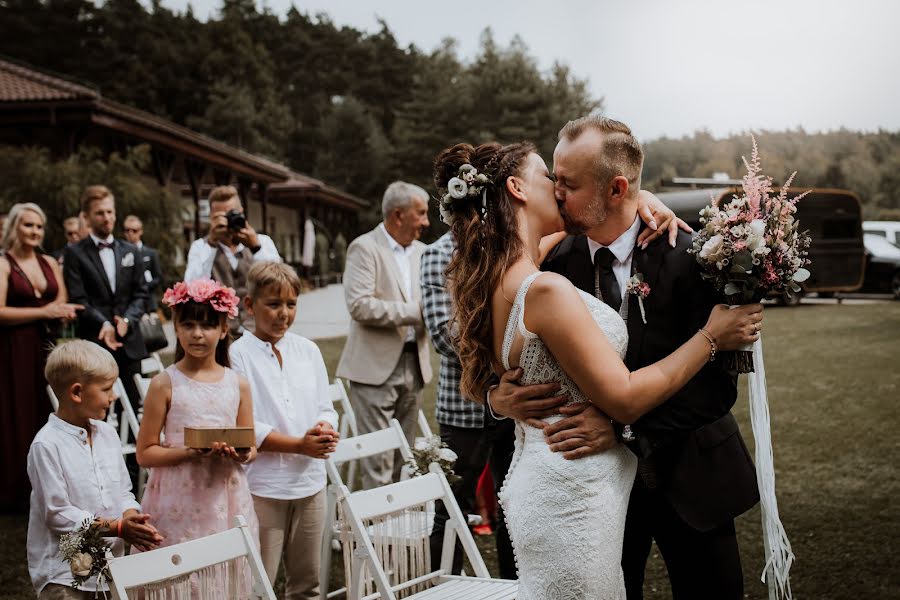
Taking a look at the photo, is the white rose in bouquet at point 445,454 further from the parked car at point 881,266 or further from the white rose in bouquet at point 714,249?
the parked car at point 881,266

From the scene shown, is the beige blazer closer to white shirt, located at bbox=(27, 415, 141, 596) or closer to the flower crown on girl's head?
the flower crown on girl's head

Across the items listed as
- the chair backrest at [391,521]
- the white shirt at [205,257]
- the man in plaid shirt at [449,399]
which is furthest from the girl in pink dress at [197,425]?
the white shirt at [205,257]

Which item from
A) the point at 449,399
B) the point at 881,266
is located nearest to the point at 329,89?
the point at 881,266

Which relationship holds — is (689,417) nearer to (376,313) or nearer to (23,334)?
(376,313)

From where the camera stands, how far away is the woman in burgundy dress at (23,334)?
21.4 ft

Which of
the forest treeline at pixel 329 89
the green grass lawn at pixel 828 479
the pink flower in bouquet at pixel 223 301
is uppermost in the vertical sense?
the forest treeline at pixel 329 89

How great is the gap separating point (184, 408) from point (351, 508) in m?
0.87

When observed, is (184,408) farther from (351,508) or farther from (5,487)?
(5,487)

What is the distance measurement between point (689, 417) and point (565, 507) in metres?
0.53

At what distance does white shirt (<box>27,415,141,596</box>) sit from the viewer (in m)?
3.49

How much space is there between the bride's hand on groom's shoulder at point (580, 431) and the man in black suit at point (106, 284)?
16.6 ft

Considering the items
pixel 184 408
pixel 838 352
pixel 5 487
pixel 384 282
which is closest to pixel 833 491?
pixel 384 282

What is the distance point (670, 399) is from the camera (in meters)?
2.69

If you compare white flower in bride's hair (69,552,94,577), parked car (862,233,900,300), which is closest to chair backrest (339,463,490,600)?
white flower in bride's hair (69,552,94,577)
